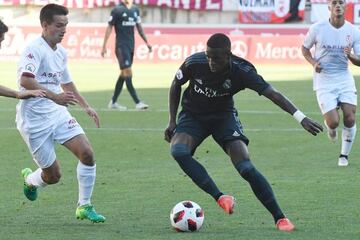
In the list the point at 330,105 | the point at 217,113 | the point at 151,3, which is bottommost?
the point at 151,3

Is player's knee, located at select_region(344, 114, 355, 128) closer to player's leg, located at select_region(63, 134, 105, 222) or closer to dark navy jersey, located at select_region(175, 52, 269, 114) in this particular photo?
dark navy jersey, located at select_region(175, 52, 269, 114)

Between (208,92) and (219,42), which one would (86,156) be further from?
(219,42)

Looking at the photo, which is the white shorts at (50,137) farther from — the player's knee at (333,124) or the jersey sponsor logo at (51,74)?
the player's knee at (333,124)

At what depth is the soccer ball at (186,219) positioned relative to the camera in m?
9.16

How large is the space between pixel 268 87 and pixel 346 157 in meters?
5.28

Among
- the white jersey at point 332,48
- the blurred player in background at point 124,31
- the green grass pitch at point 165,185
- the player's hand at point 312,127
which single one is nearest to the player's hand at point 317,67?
the white jersey at point 332,48

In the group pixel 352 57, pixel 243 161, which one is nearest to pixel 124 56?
pixel 352 57

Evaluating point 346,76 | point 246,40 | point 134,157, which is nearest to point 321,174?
point 346,76

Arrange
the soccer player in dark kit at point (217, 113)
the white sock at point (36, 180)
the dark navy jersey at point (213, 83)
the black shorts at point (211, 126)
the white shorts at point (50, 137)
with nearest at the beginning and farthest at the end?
the soccer player in dark kit at point (217, 113) → the dark navy jersey at point (213, 83) → the black shorts at point (211, 126) → the white shorts at point (50, 137) → the white sock at point (36, 180)

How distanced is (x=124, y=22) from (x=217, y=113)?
13096 millimetres

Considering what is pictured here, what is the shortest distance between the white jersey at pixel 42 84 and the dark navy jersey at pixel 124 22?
1244cm

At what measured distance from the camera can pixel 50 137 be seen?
9.98m

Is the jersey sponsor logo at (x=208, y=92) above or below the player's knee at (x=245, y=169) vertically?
above

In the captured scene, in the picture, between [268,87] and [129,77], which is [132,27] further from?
[268,87]
